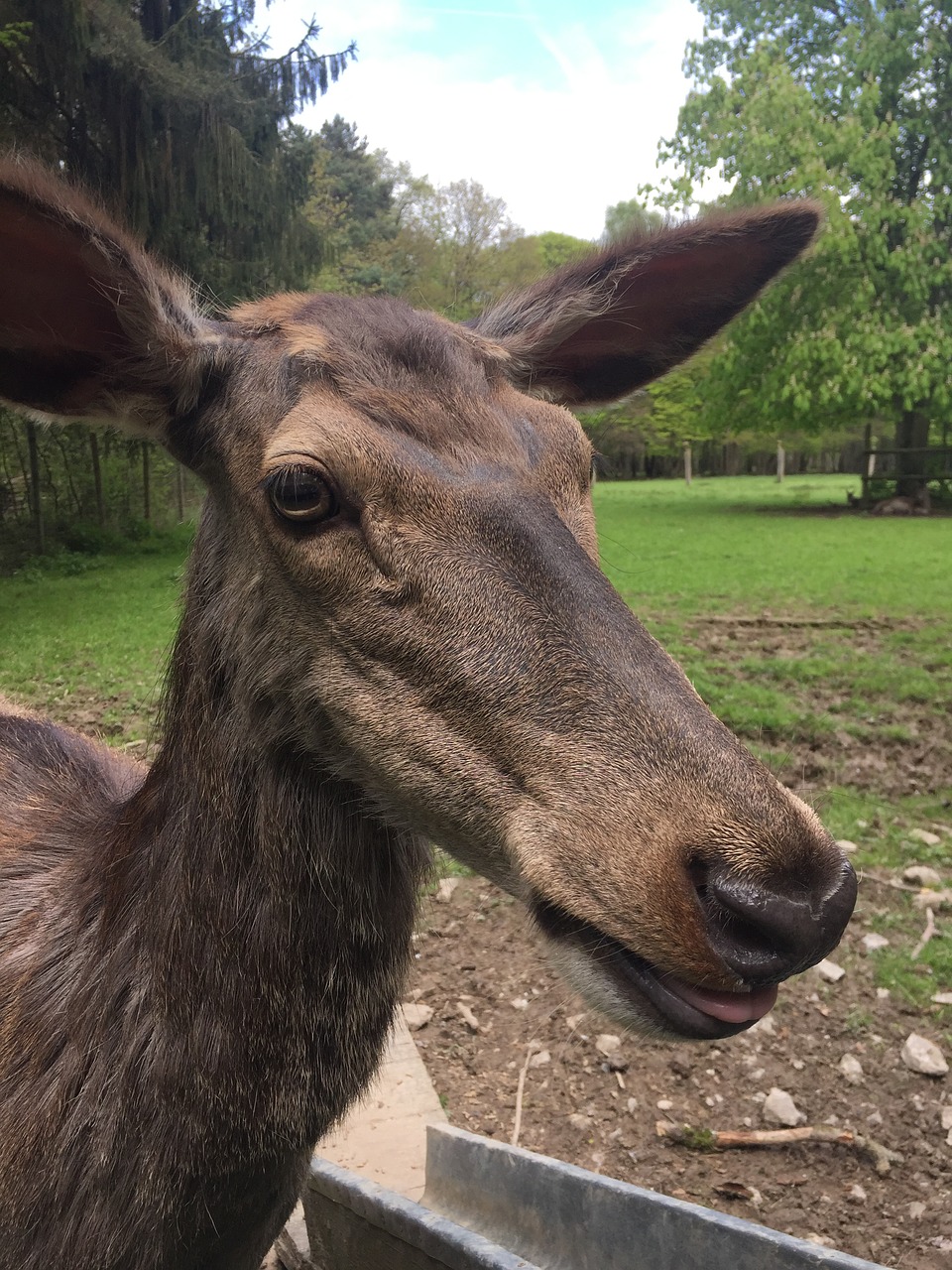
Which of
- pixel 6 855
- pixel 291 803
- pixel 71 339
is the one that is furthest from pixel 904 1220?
pixel 71 339

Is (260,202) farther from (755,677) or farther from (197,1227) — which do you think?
(197,1227)

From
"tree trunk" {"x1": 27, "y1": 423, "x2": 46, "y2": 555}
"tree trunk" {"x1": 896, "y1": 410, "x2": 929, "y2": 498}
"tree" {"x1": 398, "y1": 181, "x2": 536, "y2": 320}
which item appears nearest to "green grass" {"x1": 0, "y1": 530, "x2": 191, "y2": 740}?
"tree trunk" {"x1": 27, "y1": 423, "x2": 46, "y2": 555}

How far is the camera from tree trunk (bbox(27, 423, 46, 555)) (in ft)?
48.8

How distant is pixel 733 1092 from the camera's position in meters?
3.46

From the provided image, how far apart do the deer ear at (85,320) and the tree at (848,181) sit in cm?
2150

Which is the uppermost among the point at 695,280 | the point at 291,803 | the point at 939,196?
the point at 939,196

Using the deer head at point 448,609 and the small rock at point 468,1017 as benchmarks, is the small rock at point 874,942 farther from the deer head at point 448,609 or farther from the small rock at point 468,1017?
the deer head at point 448,609

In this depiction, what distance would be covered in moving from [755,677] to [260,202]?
10.3 meters

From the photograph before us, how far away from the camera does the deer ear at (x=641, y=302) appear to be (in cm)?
238

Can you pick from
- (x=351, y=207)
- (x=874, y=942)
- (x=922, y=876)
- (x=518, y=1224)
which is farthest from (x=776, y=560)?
(x=351, y=207)

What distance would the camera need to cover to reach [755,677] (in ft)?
26.0

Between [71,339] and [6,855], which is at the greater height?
[71,339]

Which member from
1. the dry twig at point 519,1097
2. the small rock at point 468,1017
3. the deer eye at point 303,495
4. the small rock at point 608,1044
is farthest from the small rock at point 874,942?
the deer eye at point 303,495

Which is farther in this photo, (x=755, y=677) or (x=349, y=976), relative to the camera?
(x=755, y=677)
